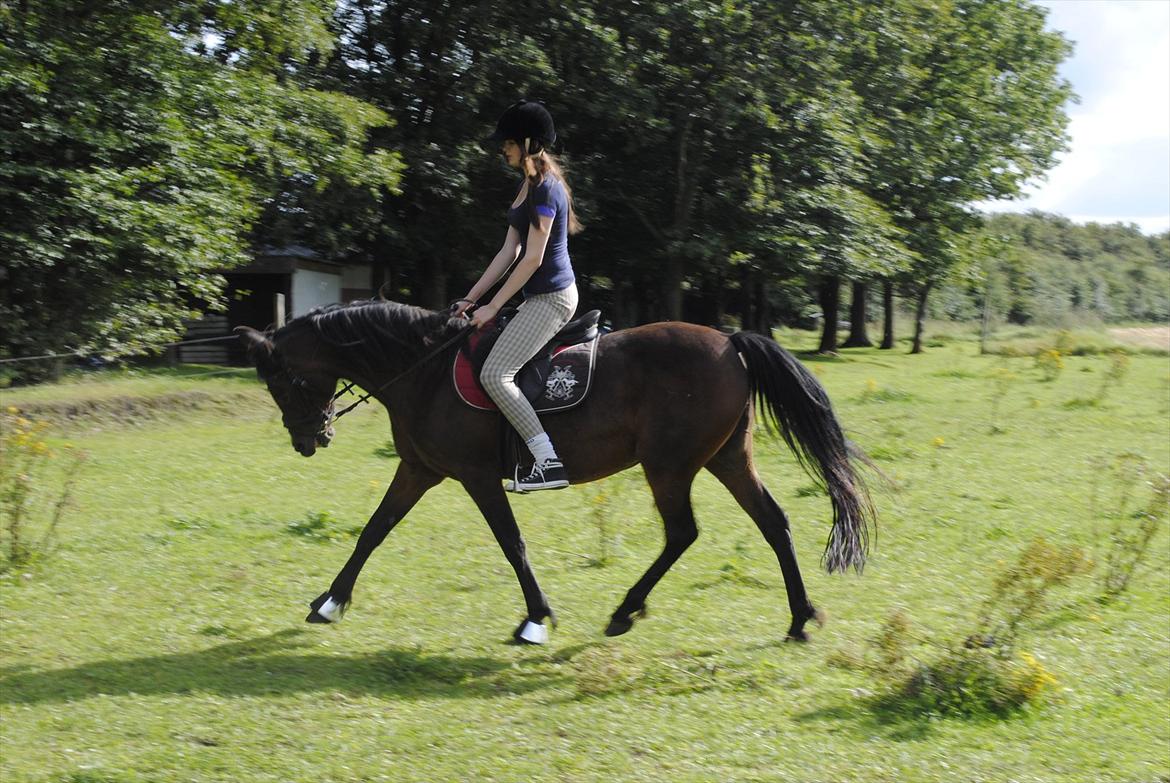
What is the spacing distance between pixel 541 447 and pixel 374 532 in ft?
4.04

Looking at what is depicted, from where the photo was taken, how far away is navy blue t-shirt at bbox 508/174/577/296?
6133 mm

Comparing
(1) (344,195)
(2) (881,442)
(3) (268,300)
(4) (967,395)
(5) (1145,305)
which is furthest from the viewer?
(5) (1145,305)

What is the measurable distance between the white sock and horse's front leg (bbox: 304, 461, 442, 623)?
0.76 metres

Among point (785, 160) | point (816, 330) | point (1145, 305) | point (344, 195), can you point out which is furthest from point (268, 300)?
point (1145, 305)

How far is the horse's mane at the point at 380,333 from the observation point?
659 cm

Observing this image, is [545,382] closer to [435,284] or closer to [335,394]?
[335,394]

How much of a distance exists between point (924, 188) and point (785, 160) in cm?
863

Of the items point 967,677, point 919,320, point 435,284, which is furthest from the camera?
point 919,320

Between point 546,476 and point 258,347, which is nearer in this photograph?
point 546,476

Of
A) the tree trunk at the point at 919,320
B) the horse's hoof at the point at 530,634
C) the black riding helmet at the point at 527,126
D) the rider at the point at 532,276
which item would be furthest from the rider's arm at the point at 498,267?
the tree trunk at the point at 919,320

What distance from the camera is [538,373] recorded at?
6438 mm

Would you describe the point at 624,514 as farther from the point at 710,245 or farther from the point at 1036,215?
the point at 1036,215

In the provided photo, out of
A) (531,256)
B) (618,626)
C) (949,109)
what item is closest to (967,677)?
(618,626)

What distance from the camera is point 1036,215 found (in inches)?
3738
